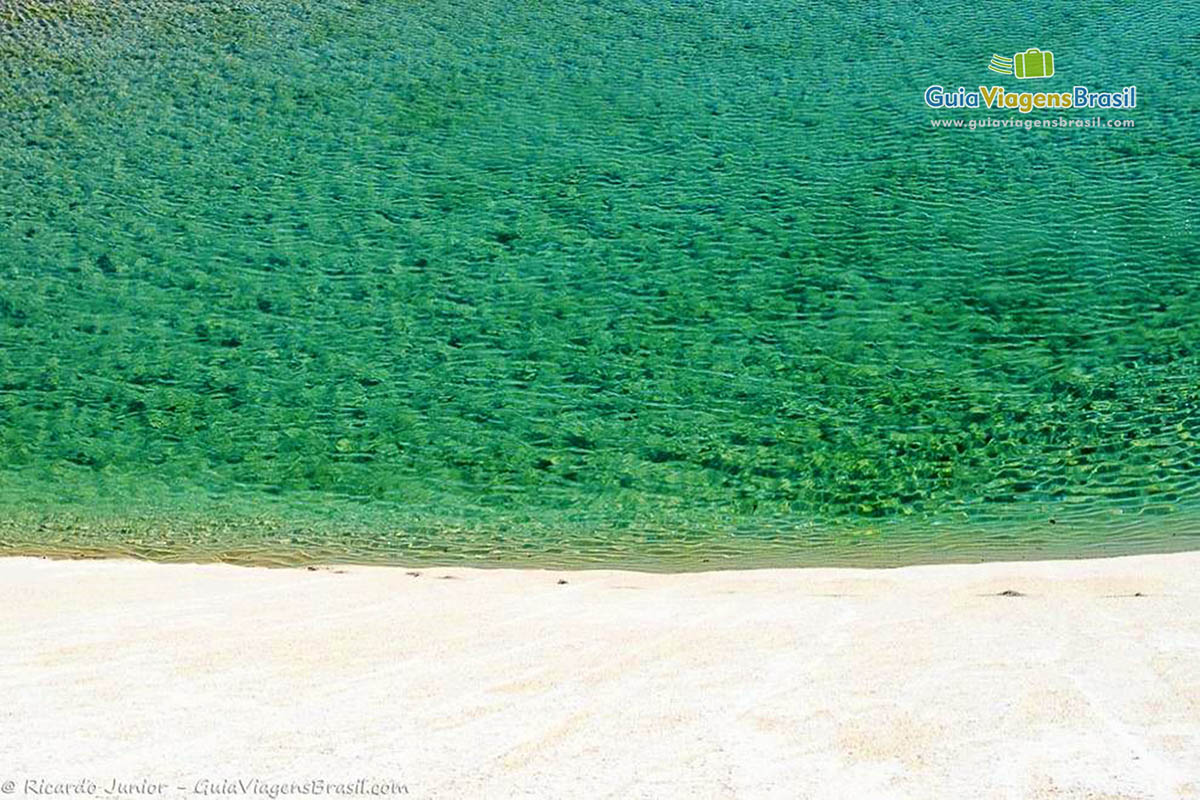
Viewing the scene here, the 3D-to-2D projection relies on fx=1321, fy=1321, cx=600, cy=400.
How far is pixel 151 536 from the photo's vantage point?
295 inches

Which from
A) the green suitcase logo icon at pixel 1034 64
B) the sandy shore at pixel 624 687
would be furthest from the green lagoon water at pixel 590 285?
the sandy shore at pixel 624 687

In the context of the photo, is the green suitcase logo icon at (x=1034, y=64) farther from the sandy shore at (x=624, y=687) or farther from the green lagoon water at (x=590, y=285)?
the sandy shore at (x=624, y=687)

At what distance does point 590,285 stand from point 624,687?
7762 mm

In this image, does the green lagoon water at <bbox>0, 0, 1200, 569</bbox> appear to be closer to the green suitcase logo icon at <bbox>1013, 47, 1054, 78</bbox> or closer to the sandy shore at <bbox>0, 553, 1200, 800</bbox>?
the green suitcase logo icon at <bbox>1013, 47, 1054, 78</bbox>

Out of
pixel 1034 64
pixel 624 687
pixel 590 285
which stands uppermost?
pixel 1034 64

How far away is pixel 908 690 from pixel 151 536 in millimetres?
5091

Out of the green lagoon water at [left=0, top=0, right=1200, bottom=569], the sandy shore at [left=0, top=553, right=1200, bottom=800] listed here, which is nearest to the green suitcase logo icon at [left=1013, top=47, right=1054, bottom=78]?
the green lagoon water at [left=0, top=0, right=1200, bottom=569]

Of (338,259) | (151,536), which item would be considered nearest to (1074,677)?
(151,536)

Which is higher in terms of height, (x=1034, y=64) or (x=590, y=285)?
(x=1034, y=64)

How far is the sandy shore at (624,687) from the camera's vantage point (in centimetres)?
306

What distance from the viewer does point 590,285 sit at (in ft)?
37.4

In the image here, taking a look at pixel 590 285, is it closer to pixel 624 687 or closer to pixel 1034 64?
pixel 624 687

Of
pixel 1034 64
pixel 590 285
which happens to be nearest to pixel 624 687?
pixel 590 285

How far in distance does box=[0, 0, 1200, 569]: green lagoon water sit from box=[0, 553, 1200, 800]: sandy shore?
155 centimetres
